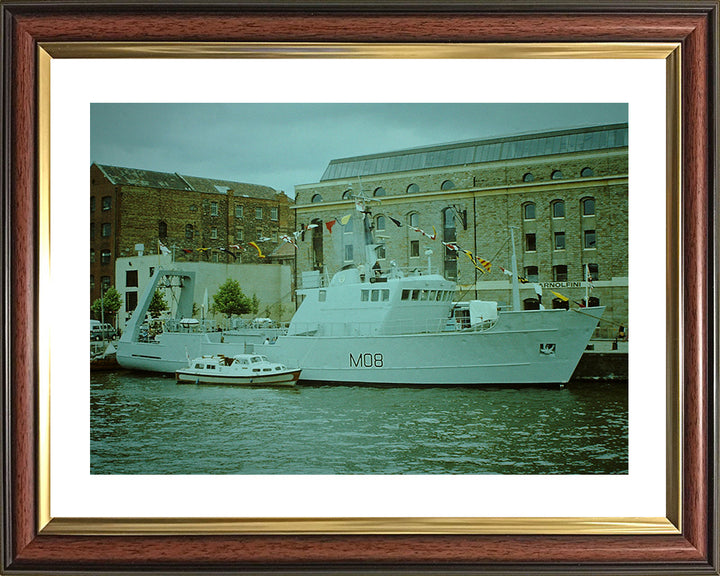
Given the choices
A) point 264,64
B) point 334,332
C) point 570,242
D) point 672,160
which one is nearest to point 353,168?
point 264,64

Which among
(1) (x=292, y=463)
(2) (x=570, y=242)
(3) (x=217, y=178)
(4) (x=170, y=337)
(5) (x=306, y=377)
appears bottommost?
(1) (x=292, y=463)

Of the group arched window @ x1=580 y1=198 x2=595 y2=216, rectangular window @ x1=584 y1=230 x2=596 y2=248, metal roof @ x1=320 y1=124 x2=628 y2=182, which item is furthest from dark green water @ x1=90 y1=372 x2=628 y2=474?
metal roof @ x1=320 y1=124 x2=628 y2=182

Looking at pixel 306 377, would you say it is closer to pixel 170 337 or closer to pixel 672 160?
pixel 170 337

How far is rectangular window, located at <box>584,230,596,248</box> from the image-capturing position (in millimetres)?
2211

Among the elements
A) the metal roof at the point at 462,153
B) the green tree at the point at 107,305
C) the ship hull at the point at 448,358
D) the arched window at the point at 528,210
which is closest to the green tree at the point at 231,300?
the ship hull at the point at 448,358

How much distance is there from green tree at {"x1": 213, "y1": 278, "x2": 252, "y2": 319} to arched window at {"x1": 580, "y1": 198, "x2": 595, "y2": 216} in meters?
1.25

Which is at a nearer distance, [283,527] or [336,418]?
[283,527]

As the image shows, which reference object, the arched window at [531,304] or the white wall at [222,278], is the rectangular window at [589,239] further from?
the white wall at [222,278]

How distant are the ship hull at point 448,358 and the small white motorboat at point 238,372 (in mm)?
27

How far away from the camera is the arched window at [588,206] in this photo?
226 centimetres

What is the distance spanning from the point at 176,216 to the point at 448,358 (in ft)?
3.78

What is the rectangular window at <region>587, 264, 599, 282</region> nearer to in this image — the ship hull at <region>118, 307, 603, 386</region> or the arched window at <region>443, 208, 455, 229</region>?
the ship hull at <region>118, 307, 603, 386</region>

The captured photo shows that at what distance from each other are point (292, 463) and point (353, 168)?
1020mm

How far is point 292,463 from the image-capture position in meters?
2.09
